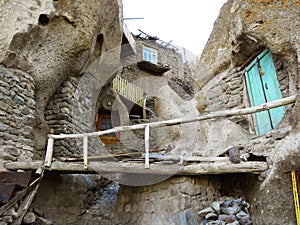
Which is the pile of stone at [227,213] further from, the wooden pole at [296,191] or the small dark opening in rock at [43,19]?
the small dark opening in rock at [43,19]

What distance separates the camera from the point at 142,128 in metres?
4.86

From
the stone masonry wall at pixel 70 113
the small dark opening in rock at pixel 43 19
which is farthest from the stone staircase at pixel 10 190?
the small dark opening in rock at pixel 43 19

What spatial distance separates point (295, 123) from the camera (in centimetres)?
391

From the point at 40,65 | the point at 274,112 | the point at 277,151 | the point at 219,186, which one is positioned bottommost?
the point at 219,186

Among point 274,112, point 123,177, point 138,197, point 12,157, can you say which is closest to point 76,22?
point 12,157

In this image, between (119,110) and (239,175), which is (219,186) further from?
(119,110)

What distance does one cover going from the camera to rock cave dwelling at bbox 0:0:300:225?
404cm

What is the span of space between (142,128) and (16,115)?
2601 millimetres

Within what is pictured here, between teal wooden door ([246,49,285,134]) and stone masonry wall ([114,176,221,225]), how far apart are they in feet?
5.56

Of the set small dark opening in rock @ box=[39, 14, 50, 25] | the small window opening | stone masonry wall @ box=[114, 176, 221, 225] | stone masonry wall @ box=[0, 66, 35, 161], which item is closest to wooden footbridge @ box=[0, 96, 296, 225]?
stone masonry wall @ box=[114, 176, 221, 225]

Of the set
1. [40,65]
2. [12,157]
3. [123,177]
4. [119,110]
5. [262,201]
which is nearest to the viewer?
[262,201]

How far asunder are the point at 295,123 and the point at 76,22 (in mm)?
5196

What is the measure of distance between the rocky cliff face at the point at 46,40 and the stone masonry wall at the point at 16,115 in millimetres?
260

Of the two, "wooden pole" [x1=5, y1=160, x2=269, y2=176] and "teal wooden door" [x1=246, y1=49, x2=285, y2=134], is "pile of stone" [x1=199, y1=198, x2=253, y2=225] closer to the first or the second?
"wooden pole" [x1=5, y1=160, x2=269, y2=176]
